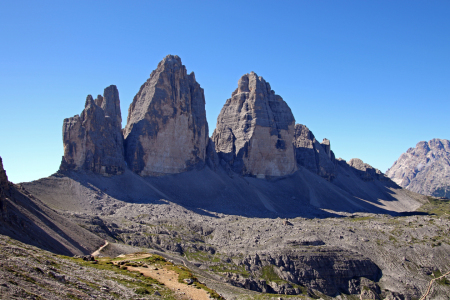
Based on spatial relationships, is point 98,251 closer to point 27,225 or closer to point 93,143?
point 27,225

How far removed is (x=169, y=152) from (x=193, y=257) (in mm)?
65678

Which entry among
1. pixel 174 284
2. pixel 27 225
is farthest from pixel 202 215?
pixel 174 284

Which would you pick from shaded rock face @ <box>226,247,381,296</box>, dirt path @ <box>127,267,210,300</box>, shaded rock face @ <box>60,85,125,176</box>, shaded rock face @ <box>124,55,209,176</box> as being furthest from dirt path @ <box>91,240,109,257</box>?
shaded rock face @ <box>124,55,209,176</box>

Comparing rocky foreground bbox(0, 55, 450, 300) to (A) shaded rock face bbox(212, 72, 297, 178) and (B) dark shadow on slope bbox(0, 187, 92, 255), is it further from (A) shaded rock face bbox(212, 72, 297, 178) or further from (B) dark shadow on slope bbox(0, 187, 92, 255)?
(A) shaded rock face bbox(212, 72, 297, 178)

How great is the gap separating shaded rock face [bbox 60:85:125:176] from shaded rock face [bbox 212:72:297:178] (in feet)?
177

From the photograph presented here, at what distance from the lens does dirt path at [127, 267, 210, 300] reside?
37438mm

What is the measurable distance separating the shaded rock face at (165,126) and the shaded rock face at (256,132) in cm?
2252

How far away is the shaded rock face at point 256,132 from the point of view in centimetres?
16975

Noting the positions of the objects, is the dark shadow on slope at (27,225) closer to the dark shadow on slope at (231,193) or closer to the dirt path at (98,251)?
the dirt path at (98,251)

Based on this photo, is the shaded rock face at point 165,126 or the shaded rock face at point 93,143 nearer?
the shaded rock face at point 93,143

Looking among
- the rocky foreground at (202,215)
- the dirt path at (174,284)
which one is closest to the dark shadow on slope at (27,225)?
the rocky foreground at (202,215)

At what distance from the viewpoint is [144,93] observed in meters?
147

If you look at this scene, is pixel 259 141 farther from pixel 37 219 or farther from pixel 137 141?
pixel 37 219

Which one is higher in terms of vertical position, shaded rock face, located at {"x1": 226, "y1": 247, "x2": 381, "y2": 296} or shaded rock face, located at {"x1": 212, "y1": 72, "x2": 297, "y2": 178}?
shaded rock face, located at {"x1": 212, "y1": 72, "x2": 297, "y2": 178}
